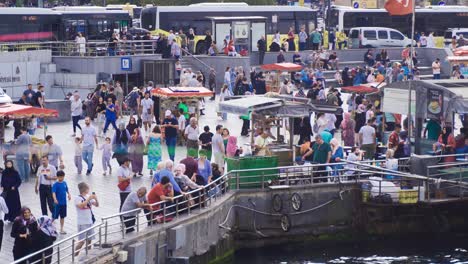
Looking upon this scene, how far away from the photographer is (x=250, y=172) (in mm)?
30234

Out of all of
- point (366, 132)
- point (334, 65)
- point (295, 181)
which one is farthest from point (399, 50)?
point (295, 181)

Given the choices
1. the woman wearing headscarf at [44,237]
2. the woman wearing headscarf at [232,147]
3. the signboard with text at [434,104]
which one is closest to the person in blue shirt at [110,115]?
the woman wearing headscarf at [232,147]

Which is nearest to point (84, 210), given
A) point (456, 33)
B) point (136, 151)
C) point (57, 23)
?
point (136, 151)

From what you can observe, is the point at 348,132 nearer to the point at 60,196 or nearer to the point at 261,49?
the point at 60,196

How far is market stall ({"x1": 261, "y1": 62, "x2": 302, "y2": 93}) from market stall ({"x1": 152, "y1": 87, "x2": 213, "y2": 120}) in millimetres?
10090

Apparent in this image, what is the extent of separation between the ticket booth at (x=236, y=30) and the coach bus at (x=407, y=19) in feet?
48.3

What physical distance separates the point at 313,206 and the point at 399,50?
106 ft

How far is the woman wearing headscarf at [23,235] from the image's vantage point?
22.5 metres

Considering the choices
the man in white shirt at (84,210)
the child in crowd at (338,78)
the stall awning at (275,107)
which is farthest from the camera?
the child in crowd at (338,78)

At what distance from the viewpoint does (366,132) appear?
34.4 meters

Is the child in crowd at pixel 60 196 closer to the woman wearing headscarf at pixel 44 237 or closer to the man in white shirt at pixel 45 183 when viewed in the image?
the man in white shirt at pixel 45 183

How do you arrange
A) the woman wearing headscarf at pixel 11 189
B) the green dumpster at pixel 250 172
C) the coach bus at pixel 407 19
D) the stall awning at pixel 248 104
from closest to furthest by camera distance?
the woman wearing headscarf at pixel 11 189 → the green dumpster at pixel 250 172 → the stall awning at pixel 248 104 → the coach bus at pixel 407 19

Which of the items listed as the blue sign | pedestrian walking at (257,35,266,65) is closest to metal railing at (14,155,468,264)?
the blue sign

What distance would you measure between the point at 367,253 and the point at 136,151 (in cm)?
564
